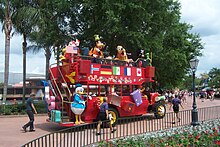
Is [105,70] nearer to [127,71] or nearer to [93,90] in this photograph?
[93,90]

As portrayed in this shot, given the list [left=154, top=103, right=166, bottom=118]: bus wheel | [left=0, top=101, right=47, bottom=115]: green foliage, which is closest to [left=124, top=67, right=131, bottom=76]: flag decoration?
[left=154, top=103, right=166, bottom=118]: bus wheel

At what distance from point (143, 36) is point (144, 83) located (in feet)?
15.5

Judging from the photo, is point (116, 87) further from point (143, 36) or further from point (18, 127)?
point (143, 36)

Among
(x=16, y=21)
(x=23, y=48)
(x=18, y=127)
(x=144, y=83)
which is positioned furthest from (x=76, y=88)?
(x=23, y=48)

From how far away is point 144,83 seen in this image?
15.6m

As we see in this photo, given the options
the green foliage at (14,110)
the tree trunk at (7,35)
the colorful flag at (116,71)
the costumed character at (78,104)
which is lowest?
the green foliage at (14,110)

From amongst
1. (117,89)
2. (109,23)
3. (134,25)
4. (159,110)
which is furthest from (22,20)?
(159,110)

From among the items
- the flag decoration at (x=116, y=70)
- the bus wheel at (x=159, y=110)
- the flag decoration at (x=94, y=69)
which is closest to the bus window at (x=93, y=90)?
the flag decoration at (x=94, y=69)

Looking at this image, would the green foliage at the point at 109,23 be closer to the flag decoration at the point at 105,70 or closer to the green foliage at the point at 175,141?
→ the flag decoration at the point at 105,70

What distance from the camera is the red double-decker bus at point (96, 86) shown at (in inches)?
474

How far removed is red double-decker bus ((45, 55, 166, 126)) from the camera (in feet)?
39.5

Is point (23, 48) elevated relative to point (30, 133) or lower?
elevated

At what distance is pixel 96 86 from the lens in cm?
1280

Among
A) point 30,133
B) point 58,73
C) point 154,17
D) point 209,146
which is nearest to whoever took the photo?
point 209,146
